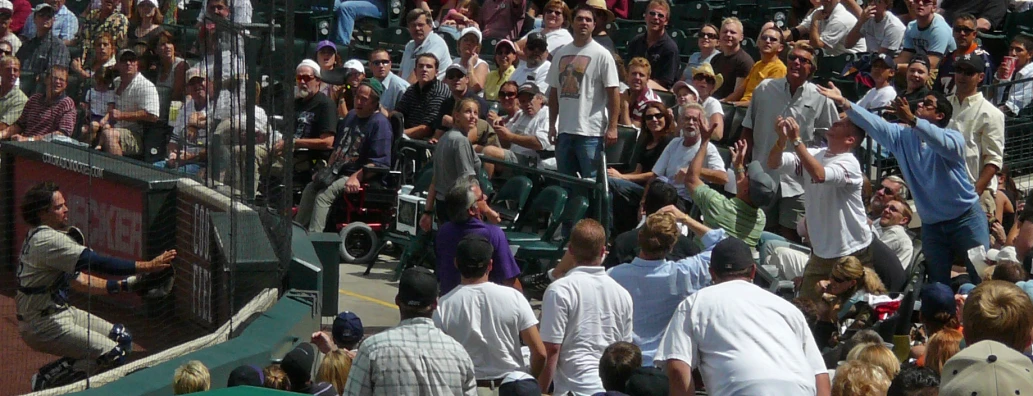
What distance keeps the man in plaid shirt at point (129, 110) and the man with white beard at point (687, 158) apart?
3.69 metres

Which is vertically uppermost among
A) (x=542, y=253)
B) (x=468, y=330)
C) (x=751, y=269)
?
(x=751, y=269)

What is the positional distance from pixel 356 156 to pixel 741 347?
7.15 m

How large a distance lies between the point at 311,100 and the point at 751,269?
7763mm

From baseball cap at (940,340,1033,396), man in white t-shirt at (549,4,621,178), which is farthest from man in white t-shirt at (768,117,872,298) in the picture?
baseball cap at (940,340,1033,396)

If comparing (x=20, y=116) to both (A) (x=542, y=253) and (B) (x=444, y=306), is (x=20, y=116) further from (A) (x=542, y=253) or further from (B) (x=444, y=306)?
(B) (x=444, y=306)

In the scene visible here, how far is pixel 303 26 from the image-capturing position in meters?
16.9

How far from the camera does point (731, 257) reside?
5676mm

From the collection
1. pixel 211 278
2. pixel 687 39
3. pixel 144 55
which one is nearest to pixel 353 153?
pixel 144 55

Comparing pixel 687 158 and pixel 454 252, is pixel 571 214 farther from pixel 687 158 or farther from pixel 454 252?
pixel 454 252

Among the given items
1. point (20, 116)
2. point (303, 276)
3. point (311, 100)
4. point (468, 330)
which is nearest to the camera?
point (468, 330)

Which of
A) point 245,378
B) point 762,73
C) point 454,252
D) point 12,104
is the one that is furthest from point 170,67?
point 762,73

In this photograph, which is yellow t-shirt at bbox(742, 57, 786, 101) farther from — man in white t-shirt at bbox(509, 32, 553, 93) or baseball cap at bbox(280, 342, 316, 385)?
baseball cap at bbox(280, 342, 316, 385)

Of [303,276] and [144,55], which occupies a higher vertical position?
[144,55]

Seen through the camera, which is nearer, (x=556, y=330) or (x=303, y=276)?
(x=556, y=330)
